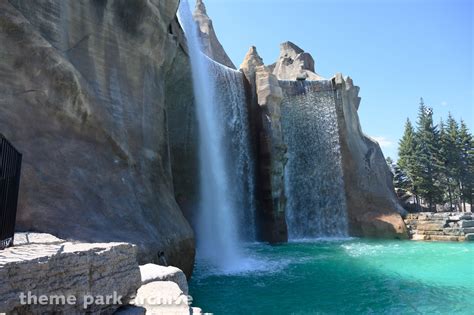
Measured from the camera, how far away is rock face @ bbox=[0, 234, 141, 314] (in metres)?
3.17

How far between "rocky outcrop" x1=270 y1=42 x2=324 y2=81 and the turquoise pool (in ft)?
82.7

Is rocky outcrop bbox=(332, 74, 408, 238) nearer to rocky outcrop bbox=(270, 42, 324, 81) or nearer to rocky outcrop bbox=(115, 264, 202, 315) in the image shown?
rocky outcrop bbox=(270, 42, 324, 81)

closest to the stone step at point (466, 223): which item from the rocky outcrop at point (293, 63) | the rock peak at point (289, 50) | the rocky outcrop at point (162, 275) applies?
A: the rocky outcrop at point (293, 63)

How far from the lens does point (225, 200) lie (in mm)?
20375

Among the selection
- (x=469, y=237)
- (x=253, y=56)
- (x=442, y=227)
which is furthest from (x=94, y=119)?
(x=469, y=237)

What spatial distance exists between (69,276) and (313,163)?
79.1ft

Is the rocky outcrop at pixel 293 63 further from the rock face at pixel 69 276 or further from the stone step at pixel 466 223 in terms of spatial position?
the rock face at pixel 69 276

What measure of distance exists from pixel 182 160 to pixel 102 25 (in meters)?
8.98

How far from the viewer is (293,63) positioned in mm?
40844

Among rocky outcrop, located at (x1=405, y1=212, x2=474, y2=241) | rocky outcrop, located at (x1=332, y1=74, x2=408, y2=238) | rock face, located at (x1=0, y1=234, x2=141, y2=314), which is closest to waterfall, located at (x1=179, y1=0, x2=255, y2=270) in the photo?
rocky outcrop, located at (x1=332, y1=74, x2=408, y2=238)

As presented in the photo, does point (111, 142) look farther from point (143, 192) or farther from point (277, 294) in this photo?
point (277, 294)

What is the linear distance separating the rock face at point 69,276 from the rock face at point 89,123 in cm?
335

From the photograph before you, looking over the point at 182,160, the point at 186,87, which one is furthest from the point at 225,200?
the point at 186,87

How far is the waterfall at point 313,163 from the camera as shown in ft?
83.5
